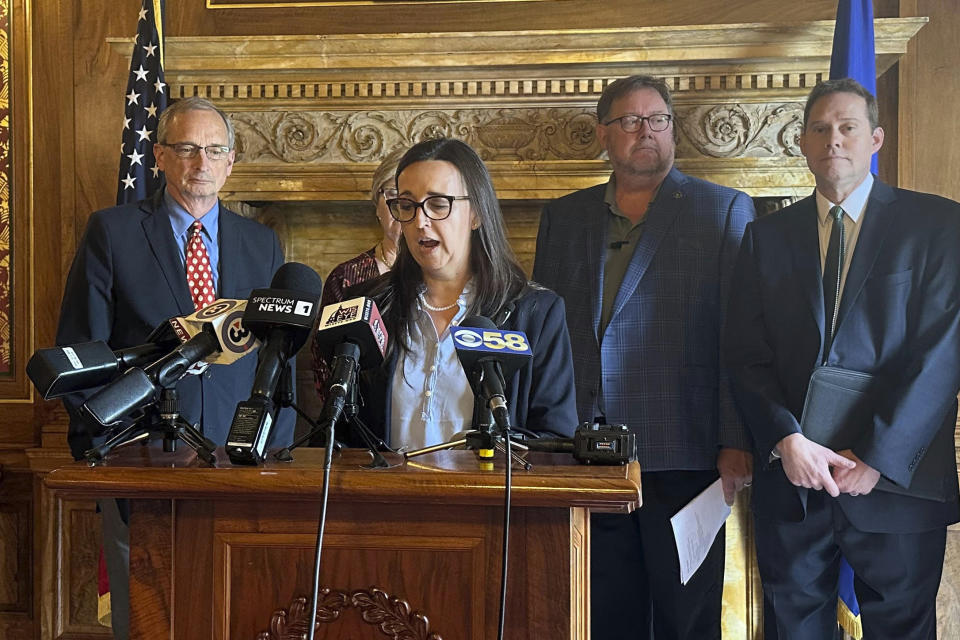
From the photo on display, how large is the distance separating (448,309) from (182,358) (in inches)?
29.3

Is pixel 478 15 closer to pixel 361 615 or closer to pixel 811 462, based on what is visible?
pixel 811 462

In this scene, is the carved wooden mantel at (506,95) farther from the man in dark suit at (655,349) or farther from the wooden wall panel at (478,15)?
the man in dark suit at (655,349)

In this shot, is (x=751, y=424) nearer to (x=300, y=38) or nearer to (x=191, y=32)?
(x=300, y=38)

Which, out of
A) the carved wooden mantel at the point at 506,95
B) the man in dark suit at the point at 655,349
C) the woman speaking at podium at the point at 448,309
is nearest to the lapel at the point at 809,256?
the man in dark suit at the point at 655,349

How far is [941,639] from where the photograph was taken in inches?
137

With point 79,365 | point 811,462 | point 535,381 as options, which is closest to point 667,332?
point 811,462

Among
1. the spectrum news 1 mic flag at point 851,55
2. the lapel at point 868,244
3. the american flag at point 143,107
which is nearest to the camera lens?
the lapel at point 868,244

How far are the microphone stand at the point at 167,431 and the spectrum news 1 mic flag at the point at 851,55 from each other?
7.87ft

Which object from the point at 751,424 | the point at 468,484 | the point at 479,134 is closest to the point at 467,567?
the point at 468,484

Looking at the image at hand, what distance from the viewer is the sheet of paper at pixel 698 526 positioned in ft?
8.58

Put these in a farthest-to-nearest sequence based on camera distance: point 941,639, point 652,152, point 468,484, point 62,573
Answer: point 62,573 → point 941,639 → point 652,152 → point 468,484

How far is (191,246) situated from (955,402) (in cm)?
215

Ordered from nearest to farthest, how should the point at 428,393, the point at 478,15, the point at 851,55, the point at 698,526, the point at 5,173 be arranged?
1. the point at 428,393
2. the point at 698,526
3. the point at 851,55
4. the point at 478,15
5. the point at 5,173

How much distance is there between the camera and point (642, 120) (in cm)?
299
